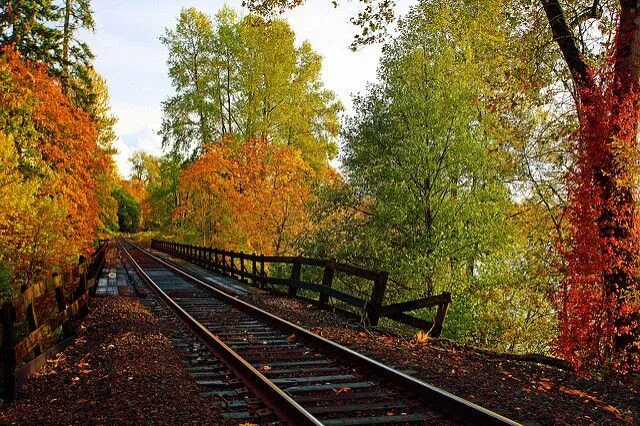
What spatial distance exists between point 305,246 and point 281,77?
60.1ft

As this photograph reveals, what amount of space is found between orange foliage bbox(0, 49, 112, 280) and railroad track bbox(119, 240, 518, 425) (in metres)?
9.94

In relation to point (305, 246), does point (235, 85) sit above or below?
above

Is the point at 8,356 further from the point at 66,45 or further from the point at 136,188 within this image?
the point at 136,188

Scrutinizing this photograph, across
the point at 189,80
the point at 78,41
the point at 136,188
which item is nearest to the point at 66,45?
the point at 78,41

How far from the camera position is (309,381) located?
6.63 meters

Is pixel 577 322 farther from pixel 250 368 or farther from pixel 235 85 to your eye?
pixel 235 85

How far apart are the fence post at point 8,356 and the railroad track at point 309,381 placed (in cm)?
219

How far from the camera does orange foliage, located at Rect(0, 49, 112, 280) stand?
18.0m

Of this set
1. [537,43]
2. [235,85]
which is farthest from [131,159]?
[537,43]

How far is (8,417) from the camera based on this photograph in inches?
221

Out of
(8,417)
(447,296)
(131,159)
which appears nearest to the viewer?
(8,417)

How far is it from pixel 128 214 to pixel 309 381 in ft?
369

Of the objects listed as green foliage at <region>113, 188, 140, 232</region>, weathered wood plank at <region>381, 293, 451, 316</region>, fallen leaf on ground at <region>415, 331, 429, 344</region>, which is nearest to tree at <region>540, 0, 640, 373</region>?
weathered wood plank at <region>381, 293, 451, 316</region>

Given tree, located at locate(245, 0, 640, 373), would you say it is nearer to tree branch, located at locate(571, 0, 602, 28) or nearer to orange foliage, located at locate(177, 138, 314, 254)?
tree branch, located at locate(571, 0, 602, 28)
